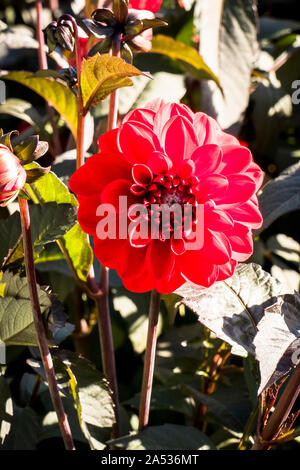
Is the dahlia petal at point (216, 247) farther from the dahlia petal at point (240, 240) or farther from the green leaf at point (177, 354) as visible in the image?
the green leaf at point (177, 354)

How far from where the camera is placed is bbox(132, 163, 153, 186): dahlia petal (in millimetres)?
327

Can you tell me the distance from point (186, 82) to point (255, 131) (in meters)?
0.11

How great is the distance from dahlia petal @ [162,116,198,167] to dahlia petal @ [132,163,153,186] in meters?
0.02

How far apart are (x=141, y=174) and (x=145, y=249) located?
5cm

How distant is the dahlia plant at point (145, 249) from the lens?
33 centimetres

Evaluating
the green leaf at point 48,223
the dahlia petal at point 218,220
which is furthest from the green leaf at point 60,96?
the dahlia petal at point 218,220

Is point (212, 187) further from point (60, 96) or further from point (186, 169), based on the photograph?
point (60, 96)

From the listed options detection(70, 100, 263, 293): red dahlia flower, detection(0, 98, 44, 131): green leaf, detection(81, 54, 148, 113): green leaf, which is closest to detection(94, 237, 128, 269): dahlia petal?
detection(70, 100, 263, 293): red dahlia flower

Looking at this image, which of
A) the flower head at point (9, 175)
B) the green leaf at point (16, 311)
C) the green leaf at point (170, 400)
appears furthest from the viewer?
the green leaf at point (170, 400)

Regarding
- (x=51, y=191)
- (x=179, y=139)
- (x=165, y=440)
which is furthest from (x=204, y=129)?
(x=165, y=440)

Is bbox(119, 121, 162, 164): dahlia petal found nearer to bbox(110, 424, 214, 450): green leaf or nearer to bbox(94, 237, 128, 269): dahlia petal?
bbox(94, 237, 128, 269): dahlia petal

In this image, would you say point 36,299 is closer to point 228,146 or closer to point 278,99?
point 228,146

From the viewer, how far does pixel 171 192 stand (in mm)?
345

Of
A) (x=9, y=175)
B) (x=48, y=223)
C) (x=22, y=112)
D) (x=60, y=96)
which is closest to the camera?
(x=9, y=175)
